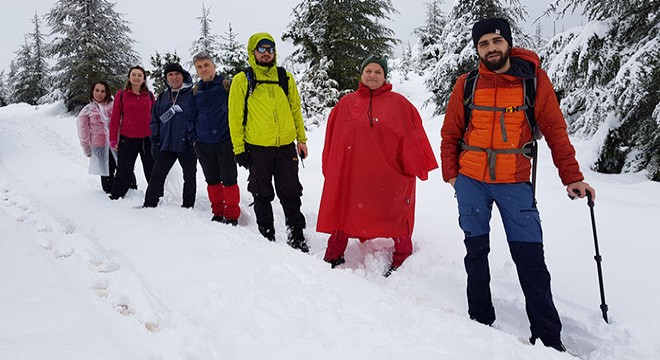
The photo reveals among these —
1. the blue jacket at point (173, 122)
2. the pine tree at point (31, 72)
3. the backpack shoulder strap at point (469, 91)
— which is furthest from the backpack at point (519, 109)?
the pine tree at point (31, 72)

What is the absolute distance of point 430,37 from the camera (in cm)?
3127

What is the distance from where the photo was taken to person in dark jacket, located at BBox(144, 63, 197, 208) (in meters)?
5.67

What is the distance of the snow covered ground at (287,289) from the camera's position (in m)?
2.38

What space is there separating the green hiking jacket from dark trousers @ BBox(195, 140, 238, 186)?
77 centimetres

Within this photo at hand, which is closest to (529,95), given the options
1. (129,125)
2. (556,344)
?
(556,344)

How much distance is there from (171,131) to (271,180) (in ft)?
6.24

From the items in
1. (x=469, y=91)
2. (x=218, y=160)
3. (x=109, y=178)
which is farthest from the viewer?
(x=109, y=178)

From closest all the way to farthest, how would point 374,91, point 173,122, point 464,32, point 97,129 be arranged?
point 374,91 < point 173,122 < point 97,129 < point 464,32

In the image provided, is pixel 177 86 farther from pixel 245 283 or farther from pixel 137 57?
pixel 137 57

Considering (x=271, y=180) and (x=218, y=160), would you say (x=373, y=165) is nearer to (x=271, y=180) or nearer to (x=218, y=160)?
(x=271, y=180)

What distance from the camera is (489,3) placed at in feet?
38.1

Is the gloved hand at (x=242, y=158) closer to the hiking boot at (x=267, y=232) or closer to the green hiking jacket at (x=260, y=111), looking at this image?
the green hiking jacket at (x=260, y=111)

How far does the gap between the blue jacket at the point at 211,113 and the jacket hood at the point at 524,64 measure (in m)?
3.66

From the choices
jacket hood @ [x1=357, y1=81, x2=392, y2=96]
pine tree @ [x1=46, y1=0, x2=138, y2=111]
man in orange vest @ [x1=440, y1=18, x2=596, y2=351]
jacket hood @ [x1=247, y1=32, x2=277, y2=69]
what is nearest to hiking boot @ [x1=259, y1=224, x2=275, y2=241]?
jacket hood @ [x1=247, y1=32, x2=277, y2=69]
